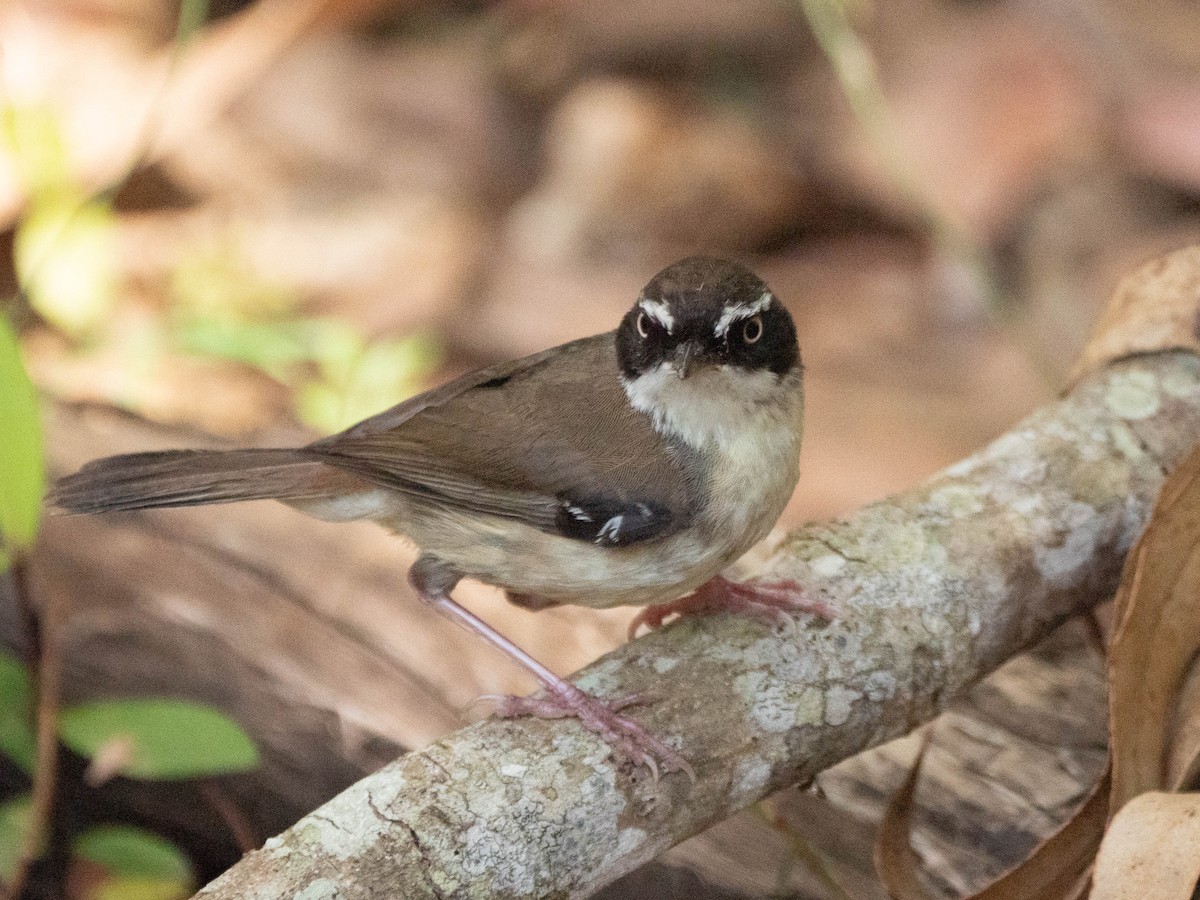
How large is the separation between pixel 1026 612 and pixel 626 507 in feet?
3.21

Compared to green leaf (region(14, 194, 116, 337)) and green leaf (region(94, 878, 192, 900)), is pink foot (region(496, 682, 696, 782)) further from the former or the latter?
green leaf (region(14, 194, 116, 337))

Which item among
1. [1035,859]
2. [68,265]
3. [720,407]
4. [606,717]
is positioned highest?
[720,407]

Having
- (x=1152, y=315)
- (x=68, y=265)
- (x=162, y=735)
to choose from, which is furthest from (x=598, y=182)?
(x=162, y=735)

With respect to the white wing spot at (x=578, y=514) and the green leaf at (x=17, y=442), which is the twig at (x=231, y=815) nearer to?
the green leaf at (x=17, y=442)

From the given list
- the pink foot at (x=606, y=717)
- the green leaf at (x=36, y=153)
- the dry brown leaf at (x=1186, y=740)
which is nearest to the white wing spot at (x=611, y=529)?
the pink foot at (x=606, y=717)

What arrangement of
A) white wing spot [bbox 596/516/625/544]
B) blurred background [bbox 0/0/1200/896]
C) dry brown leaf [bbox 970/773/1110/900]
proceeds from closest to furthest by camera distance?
dry brown leaf [bbox 970/773/1110/900] < white wing spot [bbox 596/516/625/544] < blurred background [bbox 0/0/1200/896]

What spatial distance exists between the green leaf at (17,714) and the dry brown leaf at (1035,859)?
7.14ft

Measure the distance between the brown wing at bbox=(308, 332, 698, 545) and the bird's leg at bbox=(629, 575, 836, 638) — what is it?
0.73 feet

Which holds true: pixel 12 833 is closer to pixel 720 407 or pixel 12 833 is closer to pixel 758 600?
pixel 758 600

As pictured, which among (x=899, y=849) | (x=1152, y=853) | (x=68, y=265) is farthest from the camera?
(x=68, y=265)

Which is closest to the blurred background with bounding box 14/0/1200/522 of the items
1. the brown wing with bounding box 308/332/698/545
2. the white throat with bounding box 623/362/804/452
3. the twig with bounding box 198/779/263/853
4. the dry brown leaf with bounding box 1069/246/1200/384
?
the dry brown leaf with bounding box 1069/246/1200/384

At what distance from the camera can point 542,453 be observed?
3.03 meters

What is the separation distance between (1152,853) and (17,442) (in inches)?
103

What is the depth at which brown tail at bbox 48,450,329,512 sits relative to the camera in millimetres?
3059
